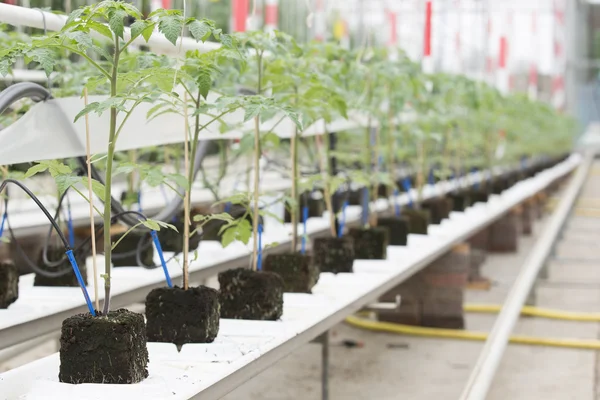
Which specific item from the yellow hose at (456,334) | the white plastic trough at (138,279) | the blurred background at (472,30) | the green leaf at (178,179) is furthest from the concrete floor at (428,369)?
the green leaf at (178,179)

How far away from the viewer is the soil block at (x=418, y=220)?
13.9 feet

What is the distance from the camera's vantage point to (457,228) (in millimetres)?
4590

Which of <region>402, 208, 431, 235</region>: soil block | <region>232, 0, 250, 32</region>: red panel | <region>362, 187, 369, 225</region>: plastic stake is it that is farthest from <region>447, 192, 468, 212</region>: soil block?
<region>232, 0, 250, 32</region>: red panel

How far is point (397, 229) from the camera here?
385 cm

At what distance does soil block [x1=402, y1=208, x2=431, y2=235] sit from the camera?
423 centimetres

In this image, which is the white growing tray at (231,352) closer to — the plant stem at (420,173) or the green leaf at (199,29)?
the green leaf at (199,29)

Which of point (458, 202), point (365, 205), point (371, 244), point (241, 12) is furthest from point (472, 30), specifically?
point (371, 244)

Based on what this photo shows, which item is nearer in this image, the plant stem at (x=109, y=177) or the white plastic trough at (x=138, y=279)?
the plant stem at (x=109, y=177)

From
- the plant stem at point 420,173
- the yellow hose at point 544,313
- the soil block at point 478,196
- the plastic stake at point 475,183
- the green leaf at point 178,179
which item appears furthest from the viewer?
the plastic stake at point 475,183

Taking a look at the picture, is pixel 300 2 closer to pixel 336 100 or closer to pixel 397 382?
pixel 397 382

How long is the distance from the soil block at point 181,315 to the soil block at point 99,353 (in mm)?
307

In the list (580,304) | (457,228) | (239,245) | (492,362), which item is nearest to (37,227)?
(239,245)

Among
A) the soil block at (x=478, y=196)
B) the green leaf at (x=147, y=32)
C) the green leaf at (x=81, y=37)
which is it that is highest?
the green leaf at (x=147, y=32)

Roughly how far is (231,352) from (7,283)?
656 mm
